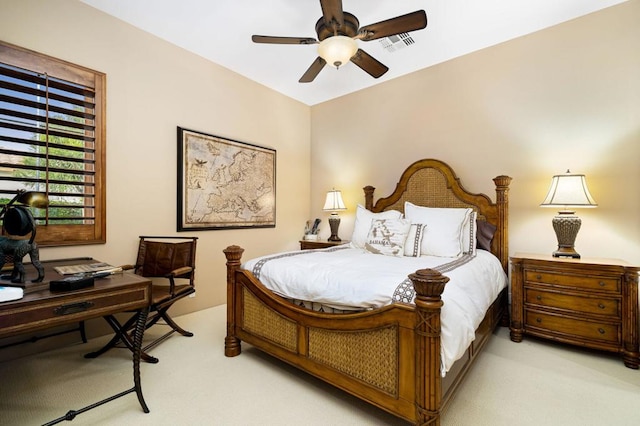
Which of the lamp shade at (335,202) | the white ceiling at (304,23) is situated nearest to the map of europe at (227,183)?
the lamp shade at (335,202)

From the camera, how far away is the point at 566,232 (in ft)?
8.39

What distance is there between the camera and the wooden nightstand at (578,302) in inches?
85.3

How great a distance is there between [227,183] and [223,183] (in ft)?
0.19

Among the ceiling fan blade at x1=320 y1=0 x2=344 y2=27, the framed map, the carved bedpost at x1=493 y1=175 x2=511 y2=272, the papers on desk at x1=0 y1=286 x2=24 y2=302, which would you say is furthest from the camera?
the framed map

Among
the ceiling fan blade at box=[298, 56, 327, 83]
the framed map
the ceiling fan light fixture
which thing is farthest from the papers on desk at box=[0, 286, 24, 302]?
the ceiling fan blade at box=[298, 56, 327, 83]

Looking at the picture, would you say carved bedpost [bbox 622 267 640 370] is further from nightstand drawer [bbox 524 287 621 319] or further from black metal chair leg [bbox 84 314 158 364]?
black metal chair leg [bbox 84 314 158 364]

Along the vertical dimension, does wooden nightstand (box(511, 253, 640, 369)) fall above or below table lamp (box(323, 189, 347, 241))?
below

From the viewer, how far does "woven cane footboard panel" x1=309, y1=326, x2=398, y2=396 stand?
4.88ft

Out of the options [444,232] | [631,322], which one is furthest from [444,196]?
[631,322]

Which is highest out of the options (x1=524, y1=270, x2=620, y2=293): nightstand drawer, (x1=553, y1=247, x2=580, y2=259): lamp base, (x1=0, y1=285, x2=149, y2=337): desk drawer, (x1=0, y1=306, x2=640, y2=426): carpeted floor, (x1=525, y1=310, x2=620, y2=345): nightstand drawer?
(x1=553, y1=247, x2=580, y2=259): lamp base

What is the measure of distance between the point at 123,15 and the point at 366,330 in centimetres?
339

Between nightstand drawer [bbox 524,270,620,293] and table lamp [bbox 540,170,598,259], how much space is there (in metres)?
0.24

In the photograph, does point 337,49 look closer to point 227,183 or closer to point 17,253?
point 227,183

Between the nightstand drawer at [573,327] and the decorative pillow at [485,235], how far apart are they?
70cm
